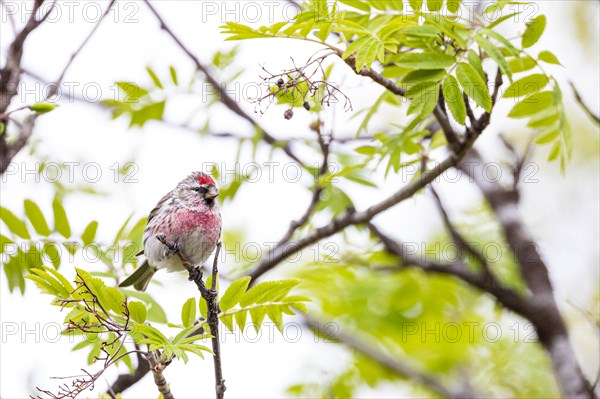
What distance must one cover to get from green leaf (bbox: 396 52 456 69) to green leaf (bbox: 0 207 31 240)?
109 inches

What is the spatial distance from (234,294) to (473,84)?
1.71 meters

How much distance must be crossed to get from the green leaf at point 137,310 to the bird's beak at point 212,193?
89.3 inches

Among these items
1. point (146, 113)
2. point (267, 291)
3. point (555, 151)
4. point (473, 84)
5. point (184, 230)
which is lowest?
point (184, 230)

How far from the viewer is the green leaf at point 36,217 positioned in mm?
5770

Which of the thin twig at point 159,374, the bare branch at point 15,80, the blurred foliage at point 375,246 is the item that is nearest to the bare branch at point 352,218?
the blurred foliage at point 375,246

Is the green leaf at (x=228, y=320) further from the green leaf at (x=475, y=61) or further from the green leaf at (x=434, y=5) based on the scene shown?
the green leaf at (x=434, y=5)

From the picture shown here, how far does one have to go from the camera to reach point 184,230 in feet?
21.7

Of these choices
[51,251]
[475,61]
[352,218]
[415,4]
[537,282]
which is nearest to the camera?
[475,61]

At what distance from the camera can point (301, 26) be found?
15.2ft

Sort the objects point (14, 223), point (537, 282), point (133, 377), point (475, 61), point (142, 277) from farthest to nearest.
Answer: point (537, 282), point (142, 277), point (14, 223), point (133, 377), point (475, 61)

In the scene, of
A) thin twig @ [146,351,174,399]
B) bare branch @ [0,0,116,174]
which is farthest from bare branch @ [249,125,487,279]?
thin twig @ [146,351,174,399]

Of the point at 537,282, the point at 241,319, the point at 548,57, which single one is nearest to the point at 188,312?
the point at 241,319

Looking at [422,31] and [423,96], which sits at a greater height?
[422,31]

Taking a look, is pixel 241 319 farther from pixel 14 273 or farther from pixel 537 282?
pixel 537 282
